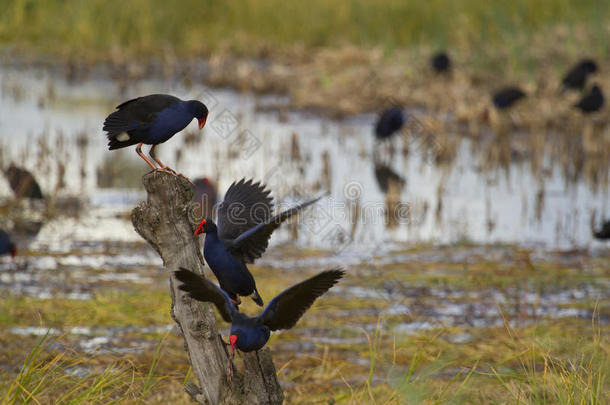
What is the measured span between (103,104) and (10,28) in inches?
326

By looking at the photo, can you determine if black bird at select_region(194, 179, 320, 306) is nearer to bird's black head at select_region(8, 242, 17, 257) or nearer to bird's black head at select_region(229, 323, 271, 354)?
bird's black head at select_region(229, 323, 271, 354)

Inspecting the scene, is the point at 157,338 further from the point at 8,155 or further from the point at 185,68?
the point at 185,68

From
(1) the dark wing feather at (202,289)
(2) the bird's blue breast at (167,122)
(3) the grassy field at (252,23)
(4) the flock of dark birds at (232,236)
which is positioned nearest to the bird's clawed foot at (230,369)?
(4) the flock of dark birds at (232,236)

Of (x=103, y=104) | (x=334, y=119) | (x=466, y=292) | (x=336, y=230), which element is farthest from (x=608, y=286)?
(x=103, y=104)

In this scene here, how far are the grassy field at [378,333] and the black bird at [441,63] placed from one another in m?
8.20

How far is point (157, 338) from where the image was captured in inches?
300

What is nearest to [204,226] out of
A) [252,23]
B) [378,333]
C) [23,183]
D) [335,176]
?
[378,333]

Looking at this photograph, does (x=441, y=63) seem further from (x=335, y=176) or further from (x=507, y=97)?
(x=335, y=176)

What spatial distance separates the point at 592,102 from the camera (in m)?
15.2

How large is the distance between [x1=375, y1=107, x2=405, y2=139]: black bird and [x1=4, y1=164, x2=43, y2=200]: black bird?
4.94m

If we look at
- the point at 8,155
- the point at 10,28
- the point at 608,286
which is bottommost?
the point at 608,286

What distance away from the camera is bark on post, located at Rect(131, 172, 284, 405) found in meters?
4.98

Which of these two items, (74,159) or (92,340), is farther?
(74,159)

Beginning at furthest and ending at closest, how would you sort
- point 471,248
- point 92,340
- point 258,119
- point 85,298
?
1. point 258,119
2. point 471,248
3. point 85,298
4. point 92,340
